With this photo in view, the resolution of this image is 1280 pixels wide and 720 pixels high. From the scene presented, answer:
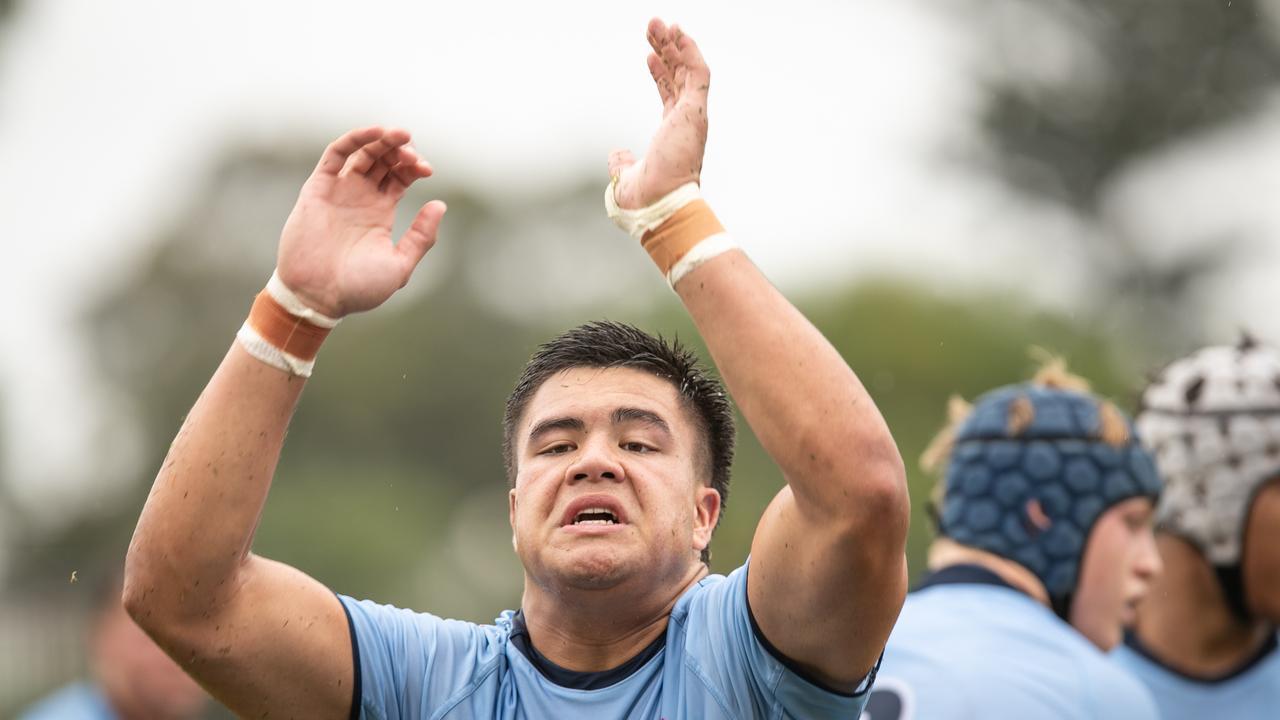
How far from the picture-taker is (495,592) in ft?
78.6

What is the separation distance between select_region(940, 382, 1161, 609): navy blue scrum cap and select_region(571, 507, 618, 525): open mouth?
191cm

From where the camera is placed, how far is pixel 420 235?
390 cm

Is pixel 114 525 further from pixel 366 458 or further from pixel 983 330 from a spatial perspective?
pixel 983 330

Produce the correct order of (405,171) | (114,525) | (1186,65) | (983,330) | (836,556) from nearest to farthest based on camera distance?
(836,556) < (405,171) < (114,525) < (983,330) < (1186,65)

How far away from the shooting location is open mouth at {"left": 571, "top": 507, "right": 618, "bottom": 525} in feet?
12.7

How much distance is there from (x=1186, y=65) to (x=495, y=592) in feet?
53.6

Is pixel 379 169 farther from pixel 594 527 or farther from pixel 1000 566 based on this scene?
pixel 1000 566

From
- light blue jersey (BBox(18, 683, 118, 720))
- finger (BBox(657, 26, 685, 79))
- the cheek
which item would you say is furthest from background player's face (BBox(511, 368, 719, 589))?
light blue jersey (BBox(18, 683, 118, 720))


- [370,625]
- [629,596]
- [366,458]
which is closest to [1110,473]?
[629,596]

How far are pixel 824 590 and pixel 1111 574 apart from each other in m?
2.24

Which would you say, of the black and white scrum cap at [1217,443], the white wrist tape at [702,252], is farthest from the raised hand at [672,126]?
the black and white scrum cap at [1217,443]

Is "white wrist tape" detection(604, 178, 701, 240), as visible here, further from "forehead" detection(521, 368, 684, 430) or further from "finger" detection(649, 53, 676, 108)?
"forehead" detection(521, 368, 684, 430)

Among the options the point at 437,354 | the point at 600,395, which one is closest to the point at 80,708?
the point at 600,395

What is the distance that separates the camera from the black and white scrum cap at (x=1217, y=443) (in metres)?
6.35
